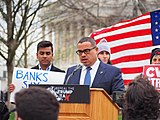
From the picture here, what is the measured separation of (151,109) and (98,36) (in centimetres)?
883

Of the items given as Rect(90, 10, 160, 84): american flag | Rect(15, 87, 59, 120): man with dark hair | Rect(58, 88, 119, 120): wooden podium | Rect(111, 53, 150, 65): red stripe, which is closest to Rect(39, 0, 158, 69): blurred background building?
Rect(90, 10, 160, 84): american flag

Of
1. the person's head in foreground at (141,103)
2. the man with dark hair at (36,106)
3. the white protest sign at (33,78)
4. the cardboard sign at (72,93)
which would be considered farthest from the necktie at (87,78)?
the man with dark hair at (36,106)

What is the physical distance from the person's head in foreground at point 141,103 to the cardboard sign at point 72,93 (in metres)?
1.78

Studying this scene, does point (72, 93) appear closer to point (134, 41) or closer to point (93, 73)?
point (93, 73)

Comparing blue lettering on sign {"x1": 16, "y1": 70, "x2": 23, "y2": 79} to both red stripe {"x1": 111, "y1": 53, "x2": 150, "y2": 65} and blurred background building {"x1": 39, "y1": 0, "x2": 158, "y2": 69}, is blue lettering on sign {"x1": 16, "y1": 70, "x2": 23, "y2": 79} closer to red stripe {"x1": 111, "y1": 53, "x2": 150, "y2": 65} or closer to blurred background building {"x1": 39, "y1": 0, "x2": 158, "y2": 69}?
red stripe {"x1": 111, "y1": 53, "x2": 150, "y2": 65}

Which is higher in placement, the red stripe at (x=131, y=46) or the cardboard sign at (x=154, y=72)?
the red stripe at (x=131, y=46)

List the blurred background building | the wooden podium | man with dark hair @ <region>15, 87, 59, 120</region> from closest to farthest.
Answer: man with dark hair @ <region>15, 87, 59, 120</region> → the wooden podium → the blurred background building

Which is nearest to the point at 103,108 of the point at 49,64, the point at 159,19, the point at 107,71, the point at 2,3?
the point at 107,71

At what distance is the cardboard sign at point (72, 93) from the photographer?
6.15 m

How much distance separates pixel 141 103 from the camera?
4293mm

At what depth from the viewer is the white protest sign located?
757 cm

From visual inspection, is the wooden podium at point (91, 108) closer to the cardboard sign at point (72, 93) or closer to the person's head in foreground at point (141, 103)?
the cardboard sign at point (72, 93)

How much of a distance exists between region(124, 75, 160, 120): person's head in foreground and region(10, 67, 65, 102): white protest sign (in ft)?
10.7

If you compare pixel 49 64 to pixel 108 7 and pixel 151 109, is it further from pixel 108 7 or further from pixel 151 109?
pixel 108 7
